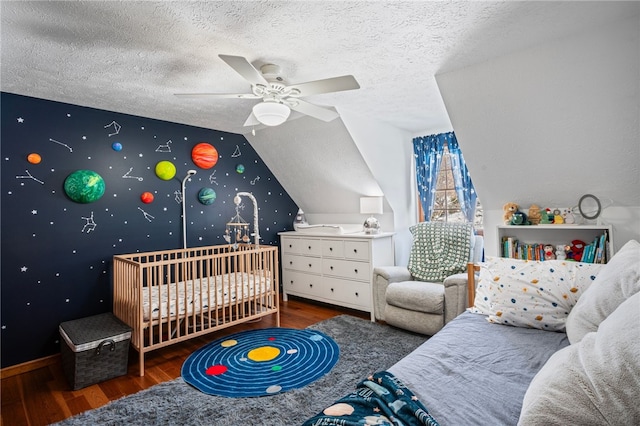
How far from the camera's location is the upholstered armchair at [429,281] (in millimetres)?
2930

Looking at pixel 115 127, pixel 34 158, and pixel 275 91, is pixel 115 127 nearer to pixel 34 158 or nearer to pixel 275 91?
pixel 34 158

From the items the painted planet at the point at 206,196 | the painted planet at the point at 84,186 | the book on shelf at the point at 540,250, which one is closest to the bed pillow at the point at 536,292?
the book on shelf at the point at 540,250

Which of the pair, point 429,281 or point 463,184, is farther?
point 463,184

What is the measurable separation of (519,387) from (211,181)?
3.59m

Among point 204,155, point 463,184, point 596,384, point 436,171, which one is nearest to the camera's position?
point 596,384

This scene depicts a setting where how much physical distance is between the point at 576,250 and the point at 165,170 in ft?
13.0

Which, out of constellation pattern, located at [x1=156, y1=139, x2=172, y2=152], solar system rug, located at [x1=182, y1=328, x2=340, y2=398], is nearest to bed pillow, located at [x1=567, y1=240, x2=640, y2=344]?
solar system rug, located at [x1=182, y1=328, x2=340, y2=398]

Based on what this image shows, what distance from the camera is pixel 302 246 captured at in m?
4.36

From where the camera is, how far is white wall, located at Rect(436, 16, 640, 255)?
2.06 meters

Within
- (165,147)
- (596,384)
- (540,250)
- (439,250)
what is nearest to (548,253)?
(540,250)

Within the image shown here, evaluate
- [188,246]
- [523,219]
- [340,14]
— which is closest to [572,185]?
[523,219]

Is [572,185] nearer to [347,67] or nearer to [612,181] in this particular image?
[612,181]

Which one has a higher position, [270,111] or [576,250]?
[270,111]

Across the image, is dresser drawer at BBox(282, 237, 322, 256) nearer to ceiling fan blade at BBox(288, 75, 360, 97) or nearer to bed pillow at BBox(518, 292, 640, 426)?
ceiling fan blade at BBox(288, 75, 360, 97)
